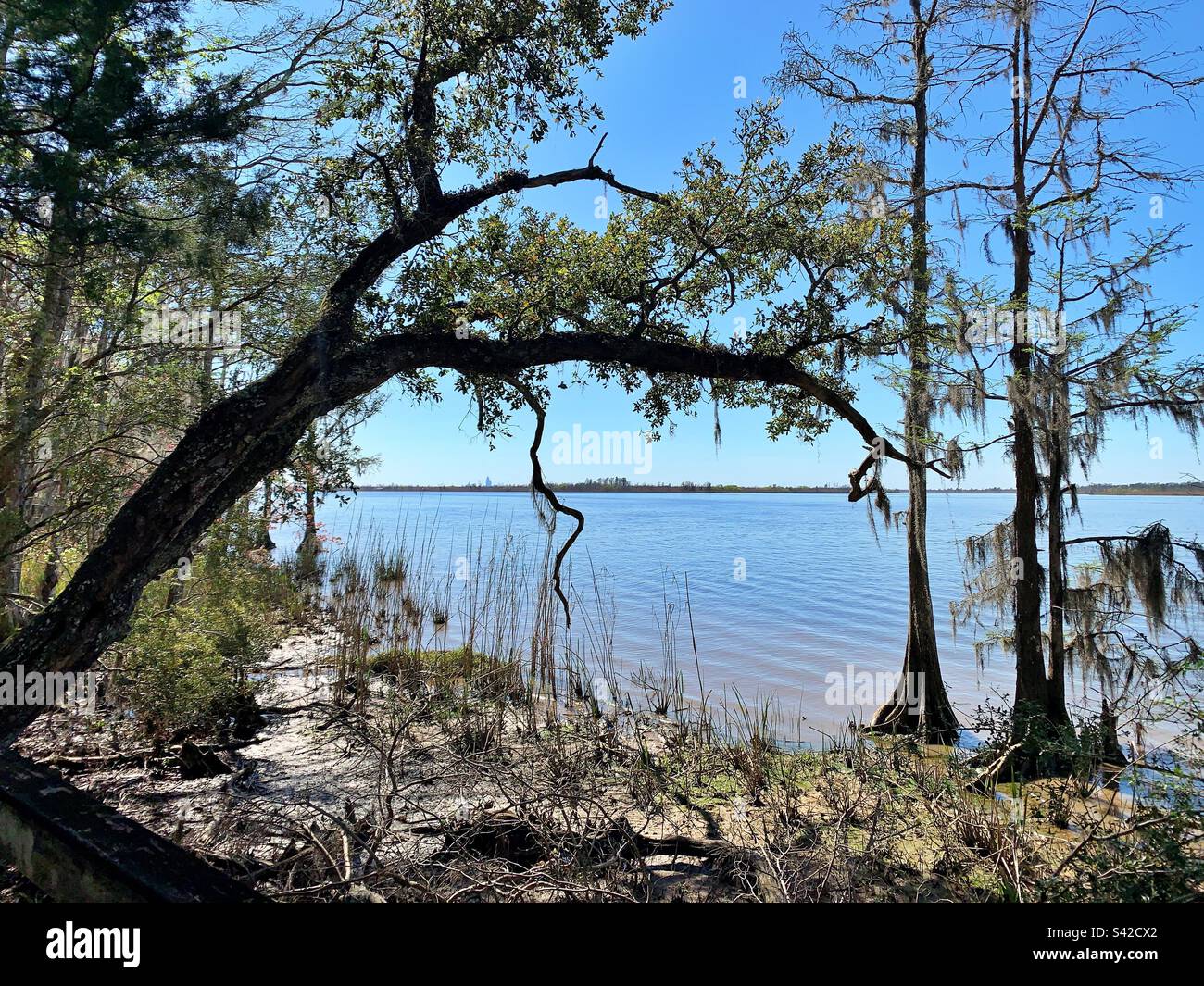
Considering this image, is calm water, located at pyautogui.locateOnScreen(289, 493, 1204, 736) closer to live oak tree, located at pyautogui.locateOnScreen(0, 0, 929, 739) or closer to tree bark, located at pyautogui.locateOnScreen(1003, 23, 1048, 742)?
tree bark, located at pyautogui.locateOnScreen(1003, 23, 1048, 742)

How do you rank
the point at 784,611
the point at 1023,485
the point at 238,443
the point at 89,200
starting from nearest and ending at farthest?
the point at 89,200
the point at 238,443
the point at 1023,485
the point at 784,611

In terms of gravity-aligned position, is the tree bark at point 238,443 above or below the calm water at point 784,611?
above

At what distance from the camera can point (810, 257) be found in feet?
17.0

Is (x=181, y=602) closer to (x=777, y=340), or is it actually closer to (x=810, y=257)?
(x=777, y=340)

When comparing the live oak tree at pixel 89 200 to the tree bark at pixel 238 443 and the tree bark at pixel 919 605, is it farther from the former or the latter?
the tree bark at pixel 919 605

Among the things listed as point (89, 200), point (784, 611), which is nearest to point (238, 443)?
point (89, 200)

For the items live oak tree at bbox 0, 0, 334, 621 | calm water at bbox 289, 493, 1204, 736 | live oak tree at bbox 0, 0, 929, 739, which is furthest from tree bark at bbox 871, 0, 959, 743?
live oak tree at bbox 0, 0, 334, 621

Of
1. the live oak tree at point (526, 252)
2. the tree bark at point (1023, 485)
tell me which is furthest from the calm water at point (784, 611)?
the live oak tree at point (526, 252)

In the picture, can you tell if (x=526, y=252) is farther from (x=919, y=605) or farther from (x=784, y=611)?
(x=784, y=611)

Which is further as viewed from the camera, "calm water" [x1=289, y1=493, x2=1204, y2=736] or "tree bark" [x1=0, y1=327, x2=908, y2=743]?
"calm water" [x1=289, y1=493, x2=1204, y2=736]

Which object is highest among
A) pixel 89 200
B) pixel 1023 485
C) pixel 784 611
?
pixel 89 200

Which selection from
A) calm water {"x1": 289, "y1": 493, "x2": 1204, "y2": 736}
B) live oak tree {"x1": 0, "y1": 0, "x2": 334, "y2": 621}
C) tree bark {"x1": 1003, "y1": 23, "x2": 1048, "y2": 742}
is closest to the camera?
live oak tree {"x1": 0, "y1": 0, "x2": 334, "y2": 621}
